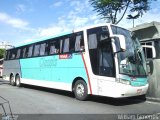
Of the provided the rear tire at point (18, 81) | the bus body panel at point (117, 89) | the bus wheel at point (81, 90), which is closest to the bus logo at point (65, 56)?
the bus wheel at point (81, 90)

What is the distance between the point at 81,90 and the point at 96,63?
5.35 feet

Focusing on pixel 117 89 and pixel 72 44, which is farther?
pixel 72 44

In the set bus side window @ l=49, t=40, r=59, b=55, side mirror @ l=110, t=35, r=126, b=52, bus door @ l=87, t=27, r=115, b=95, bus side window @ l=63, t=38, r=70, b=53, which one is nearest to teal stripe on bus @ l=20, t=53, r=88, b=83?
bus side window @ l=49, t=40, r=59, b=55

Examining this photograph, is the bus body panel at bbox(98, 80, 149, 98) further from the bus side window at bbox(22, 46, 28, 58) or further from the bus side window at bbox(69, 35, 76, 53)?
the bus side window at bbox(22, 46, 28, 58)

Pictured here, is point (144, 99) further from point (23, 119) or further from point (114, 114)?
point (23, 119)

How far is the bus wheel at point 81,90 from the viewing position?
39.3ft

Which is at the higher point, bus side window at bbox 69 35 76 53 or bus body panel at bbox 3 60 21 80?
bus side window at bbox 69 35 76 53

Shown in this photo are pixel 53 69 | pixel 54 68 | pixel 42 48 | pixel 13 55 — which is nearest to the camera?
pixel 54 68

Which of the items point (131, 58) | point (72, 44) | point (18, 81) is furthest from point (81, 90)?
point (18, 81)

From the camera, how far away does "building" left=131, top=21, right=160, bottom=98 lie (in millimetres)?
12680

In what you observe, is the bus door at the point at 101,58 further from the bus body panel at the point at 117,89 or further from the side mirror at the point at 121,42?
the side mirror at the point at 121,42

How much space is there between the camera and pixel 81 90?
12.2m

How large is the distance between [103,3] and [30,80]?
931 centimetres

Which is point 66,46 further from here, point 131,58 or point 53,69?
point 131,58
